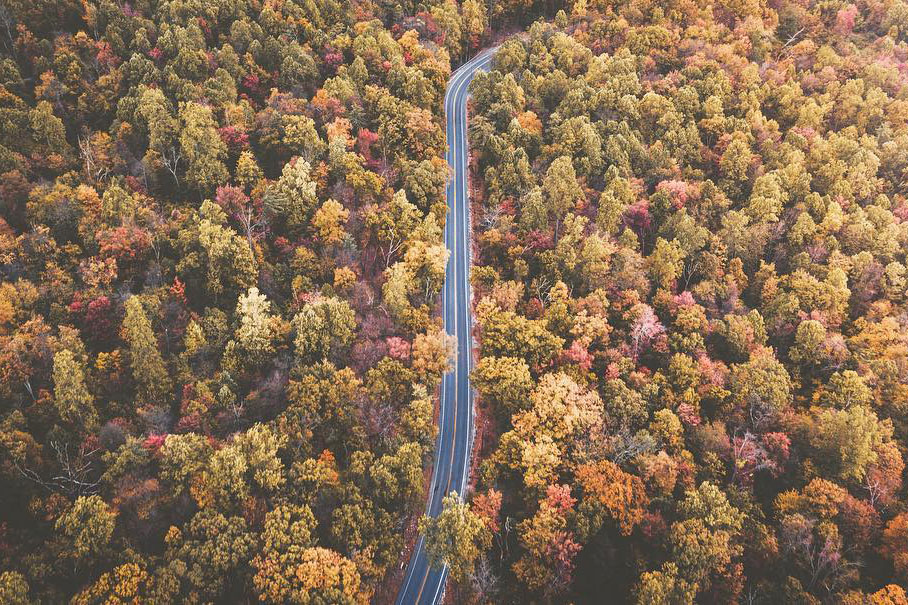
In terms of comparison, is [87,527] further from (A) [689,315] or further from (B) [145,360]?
(A) [689,315]

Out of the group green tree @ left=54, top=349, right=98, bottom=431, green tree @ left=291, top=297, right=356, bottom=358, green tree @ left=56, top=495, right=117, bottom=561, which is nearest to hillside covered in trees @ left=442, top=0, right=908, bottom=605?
green tree @ left=291, top=297, right=356, bottom=358

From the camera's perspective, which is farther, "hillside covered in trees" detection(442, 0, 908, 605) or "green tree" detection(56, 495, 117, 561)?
"hillside covered in trees" detection(442, 0, 908, 605)

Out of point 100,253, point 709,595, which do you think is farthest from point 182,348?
point 709,595

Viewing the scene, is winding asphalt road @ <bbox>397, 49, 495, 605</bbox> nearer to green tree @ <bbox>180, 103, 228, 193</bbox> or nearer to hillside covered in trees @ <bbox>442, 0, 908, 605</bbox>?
hillside covered in trees @ <bbox>442, 0, 908, 605</bbox>

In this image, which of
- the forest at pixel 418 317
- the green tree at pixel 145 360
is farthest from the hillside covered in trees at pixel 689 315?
the green tree at pixel 145 360

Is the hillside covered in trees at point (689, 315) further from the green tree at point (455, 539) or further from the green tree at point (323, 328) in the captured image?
the green tree at point (323, 328)
